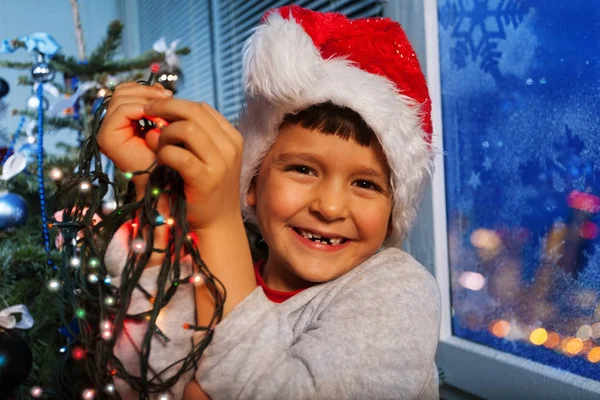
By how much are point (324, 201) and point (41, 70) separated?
85 centimetres

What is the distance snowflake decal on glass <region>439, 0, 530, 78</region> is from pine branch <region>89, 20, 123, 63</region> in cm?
79

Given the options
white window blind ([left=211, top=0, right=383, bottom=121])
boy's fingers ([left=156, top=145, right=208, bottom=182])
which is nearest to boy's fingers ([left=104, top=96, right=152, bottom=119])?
boy's fingers ([left=156, top=145, right=208, bottom=182])

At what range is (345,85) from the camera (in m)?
0.70

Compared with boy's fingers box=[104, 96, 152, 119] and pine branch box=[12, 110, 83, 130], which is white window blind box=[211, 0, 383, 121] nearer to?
pine branch box=[12, 110, 83, 130]

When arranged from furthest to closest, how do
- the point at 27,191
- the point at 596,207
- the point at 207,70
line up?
the point at 207,70
the point at 27,191
the point at 596,207

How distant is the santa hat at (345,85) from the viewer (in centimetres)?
70

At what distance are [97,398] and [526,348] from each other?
87 cm

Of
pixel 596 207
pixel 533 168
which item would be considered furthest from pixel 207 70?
pixel 596 207

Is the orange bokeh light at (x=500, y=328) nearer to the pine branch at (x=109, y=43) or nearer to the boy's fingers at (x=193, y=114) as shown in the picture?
the boy's fingers at (x=193, y=114)

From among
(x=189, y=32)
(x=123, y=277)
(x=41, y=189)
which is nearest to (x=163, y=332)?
(x=123, y=277)

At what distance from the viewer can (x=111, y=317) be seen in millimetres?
507

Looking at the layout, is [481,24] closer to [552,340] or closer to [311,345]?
[552,340]

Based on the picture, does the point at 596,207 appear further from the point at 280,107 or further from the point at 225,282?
the point at 225,282

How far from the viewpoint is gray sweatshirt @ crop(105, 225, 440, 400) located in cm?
51
